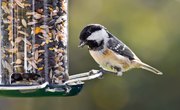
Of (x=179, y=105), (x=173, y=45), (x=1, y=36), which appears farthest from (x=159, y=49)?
(x=1, y=36)

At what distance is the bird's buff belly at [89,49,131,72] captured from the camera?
3875 mm

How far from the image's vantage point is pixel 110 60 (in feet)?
12.9

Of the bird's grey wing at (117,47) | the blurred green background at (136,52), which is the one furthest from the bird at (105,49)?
the blurred green background at (136,52)

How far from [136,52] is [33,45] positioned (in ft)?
13.9

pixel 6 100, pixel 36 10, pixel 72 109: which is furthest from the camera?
pixel 72 109

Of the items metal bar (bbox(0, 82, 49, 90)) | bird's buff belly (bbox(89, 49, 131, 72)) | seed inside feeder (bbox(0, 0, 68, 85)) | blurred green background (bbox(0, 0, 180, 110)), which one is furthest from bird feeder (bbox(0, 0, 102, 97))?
blurred green background (bbox(0, 0, 180, 110))

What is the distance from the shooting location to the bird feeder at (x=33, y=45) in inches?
139

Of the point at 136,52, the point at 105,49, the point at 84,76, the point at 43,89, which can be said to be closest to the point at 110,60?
the point at 105,49

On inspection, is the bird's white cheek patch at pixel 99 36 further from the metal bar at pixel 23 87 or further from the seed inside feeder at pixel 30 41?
the metal bar at pixel 23 87

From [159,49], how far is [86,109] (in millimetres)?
1050

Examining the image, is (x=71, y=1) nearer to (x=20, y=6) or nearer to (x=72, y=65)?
(x=72, y=65)

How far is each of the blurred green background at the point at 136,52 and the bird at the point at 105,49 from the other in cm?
337

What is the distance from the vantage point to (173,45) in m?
8.00

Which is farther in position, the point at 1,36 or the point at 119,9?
the point at 119,9
